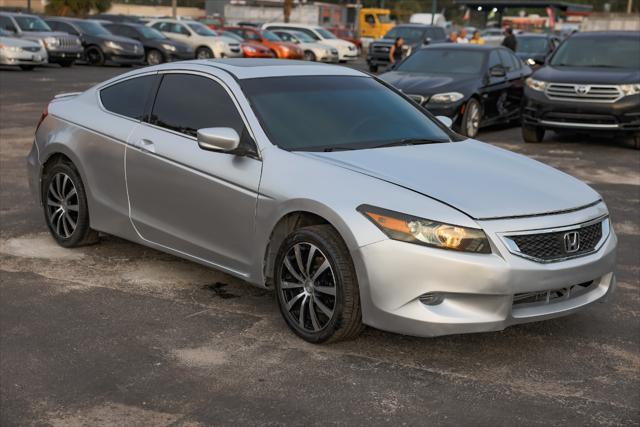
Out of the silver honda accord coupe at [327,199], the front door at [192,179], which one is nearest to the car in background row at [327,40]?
the silver honda accord coupe at [327,199]

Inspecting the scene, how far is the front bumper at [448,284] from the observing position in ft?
15.1

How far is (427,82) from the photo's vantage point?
14.5 metres

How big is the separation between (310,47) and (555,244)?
34.5m

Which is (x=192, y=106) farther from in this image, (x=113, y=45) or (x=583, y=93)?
(x=113, y=45)

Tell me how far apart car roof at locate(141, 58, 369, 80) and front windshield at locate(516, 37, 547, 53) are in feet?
70.9

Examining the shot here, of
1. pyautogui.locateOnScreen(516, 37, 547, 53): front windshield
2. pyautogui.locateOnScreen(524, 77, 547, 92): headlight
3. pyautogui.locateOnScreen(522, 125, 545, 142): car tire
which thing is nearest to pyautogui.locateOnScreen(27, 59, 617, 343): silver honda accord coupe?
pyautogui.locateOnScreen(524, 77, 547, 92): headlight

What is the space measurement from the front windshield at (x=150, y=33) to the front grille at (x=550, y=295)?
28.8 meters

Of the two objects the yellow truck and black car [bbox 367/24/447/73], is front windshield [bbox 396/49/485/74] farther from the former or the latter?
the yellow truck

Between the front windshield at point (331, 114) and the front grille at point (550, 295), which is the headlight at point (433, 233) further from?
the front windshield at point (331, 114)

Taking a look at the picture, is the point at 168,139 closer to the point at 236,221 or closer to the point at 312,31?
the point at 236,221

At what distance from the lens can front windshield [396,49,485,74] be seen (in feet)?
50.3

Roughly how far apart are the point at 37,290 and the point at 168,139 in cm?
130

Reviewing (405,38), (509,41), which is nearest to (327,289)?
(509,41)

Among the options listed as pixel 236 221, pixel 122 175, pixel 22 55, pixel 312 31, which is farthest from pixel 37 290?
pixel 312 31
